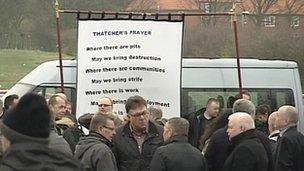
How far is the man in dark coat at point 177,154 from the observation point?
7.09 meters

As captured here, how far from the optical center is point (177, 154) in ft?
23.3

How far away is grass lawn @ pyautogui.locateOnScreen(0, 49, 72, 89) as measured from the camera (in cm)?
3400

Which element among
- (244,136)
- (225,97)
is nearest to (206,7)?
(225,97)

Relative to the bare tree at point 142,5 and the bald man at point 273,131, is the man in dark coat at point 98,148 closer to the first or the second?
the bald man at point 273,131

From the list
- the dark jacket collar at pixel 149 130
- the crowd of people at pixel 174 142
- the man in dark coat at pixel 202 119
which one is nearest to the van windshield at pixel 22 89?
the man in dark coat at pixel 202 119

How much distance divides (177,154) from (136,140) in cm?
87

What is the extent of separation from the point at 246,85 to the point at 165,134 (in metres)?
6.02

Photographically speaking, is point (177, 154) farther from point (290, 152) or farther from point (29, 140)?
point (29, 140)

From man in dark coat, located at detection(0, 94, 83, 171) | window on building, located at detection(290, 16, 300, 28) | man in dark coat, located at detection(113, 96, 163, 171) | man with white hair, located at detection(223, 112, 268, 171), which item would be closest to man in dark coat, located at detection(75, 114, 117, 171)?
man in dark coat, located at detection(113, 96, 163, 171)

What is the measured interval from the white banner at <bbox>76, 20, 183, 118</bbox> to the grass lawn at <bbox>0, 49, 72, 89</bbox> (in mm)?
23308

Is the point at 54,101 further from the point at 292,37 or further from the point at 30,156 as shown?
the point at 292,37

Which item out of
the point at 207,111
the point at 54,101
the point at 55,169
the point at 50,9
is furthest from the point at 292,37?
the point at 55,169

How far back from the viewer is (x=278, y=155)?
7898 millimetres

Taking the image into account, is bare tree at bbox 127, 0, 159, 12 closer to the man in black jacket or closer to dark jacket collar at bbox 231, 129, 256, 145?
the man in black jacket
